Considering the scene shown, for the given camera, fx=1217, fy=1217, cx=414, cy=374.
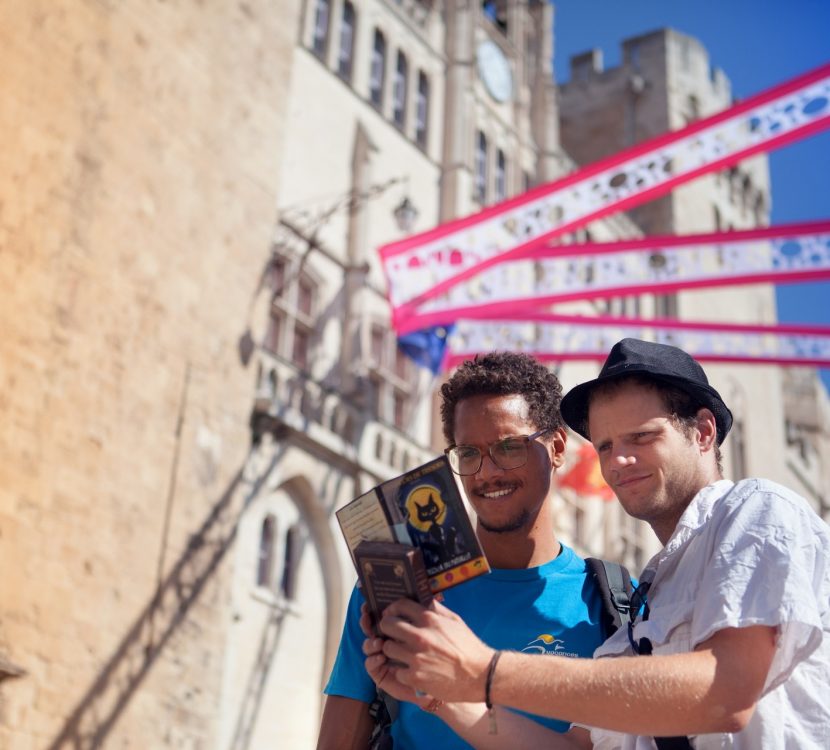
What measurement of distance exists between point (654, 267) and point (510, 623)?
395 inches

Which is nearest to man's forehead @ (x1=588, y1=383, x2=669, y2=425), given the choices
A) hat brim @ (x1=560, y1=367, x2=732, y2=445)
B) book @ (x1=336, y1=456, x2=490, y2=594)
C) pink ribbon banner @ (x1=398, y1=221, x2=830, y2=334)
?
hat brim @ (x1=560, y1=367, x2=732, y2=445)

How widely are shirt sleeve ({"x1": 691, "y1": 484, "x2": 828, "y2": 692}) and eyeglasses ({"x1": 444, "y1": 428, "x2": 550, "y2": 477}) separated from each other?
0.91 metres

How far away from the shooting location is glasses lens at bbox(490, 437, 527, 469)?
3.17m

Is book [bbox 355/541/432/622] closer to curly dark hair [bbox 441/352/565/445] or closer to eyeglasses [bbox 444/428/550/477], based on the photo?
eyeglasses [bbox 444/428/550/477]

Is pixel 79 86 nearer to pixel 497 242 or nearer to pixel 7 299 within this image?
pixel 7 299

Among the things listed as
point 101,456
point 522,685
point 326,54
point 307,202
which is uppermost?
point 326,54

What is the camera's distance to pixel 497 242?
12.1 metres

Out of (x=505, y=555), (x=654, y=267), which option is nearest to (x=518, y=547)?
(x=505, y=555)

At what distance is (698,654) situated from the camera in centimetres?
213

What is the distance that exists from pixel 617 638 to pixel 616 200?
9566mm

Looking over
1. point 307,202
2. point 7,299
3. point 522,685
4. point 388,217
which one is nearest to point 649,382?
point 522,685

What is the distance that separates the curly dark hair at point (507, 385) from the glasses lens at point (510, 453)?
11 cm

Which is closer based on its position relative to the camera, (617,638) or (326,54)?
(617,638)

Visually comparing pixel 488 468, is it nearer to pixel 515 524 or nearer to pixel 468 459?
pixel 468 459
